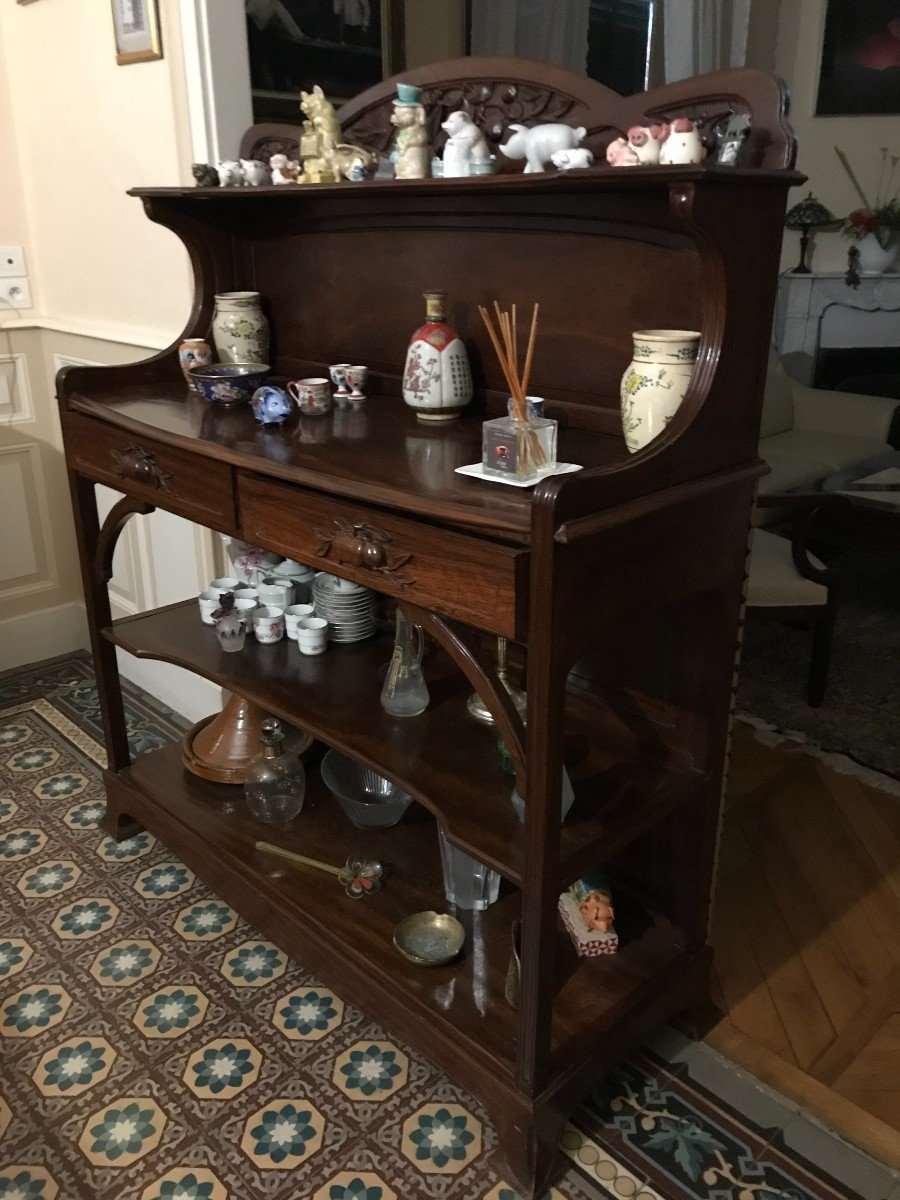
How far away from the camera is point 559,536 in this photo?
1.04 m

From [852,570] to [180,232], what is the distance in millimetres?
2861

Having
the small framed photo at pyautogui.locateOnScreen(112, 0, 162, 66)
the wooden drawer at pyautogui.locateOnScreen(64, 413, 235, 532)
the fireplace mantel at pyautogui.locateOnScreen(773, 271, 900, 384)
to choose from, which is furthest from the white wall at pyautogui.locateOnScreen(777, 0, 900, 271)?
the wooden drawer at pyautogui.locateOnScreen(64, 413, 235, 532)

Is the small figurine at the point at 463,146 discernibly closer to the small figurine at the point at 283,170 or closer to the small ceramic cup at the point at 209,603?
the small figurine at the point at 283,170

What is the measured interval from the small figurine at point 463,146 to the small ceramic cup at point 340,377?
1.34 feet

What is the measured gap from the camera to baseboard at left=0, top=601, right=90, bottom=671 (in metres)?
2.92

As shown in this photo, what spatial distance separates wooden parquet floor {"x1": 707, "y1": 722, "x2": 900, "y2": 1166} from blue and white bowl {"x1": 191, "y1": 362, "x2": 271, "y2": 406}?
1.34 metres

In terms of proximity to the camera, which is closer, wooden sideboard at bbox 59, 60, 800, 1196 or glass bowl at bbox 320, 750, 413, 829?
wooden sideboard at bbox 59, 60, 800, 1196

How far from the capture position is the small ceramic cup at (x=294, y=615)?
188 cm

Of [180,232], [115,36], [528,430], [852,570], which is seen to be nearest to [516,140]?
[528,430]

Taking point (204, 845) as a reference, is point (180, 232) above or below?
above

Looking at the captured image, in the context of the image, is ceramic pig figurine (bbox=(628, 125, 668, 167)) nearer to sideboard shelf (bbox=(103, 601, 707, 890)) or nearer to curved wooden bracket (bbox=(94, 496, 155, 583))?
sideboard shelf (bbox=(103, 601, 707, 890))

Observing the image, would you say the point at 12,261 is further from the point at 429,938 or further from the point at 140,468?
the point at 429,938

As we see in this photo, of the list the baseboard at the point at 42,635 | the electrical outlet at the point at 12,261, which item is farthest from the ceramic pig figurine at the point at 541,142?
the baseboard at the point at 42,635

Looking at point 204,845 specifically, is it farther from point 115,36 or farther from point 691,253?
point 115,36
